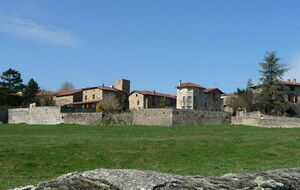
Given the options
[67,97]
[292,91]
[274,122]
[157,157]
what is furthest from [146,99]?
[157,157]

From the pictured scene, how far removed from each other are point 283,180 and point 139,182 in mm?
2222

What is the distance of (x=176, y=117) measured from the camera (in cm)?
5791

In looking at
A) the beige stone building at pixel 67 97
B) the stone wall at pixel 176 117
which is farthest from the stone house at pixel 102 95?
the stone wall at pixel 176 117

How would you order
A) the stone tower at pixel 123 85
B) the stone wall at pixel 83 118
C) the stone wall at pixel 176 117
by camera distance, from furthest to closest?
the stone tower at pixel 123 85 → the stone wall at pixel 83 118 → the stone wall at pixel 176 117

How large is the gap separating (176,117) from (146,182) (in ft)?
177

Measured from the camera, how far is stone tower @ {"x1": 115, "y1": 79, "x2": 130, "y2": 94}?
11469 centimetres

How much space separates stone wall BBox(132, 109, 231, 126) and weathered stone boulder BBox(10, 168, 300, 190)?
52317 millimetres

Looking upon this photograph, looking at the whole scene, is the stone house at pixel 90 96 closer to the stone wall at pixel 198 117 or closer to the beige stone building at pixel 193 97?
the beige stone building at pixel 193 97

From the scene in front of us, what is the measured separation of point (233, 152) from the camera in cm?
2478

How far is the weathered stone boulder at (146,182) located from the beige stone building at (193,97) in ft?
286

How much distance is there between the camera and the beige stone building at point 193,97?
3627 inches

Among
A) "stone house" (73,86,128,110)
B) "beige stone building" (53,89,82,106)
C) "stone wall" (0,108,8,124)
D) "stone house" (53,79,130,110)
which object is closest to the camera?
"stone wall" (0,108,8,124)

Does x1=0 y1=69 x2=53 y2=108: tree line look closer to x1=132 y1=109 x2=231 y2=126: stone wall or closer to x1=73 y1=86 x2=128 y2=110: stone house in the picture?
x1=73 y1=86 x2=128 y2=110: stone house

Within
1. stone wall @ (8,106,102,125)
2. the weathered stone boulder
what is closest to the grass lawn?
the weathered stone boulder
